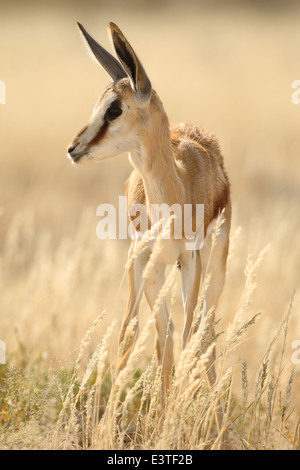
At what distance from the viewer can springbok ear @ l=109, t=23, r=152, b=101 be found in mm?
5355

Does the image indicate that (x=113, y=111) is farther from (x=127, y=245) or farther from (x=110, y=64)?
(x=127, y=245)

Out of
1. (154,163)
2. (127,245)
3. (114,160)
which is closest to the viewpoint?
(154,163)

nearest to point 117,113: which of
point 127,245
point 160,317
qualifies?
point 160,317

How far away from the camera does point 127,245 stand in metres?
14.6

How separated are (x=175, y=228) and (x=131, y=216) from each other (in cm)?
43

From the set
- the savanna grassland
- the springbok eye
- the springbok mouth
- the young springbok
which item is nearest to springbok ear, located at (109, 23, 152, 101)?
the young springbok

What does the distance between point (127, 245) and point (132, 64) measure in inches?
362

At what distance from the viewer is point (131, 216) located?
6.15 meters

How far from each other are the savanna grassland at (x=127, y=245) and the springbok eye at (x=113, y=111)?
1174mm

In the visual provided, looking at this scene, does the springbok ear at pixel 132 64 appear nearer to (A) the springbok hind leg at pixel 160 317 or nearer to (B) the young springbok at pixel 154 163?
(B) the young springbok at pixel 154 163

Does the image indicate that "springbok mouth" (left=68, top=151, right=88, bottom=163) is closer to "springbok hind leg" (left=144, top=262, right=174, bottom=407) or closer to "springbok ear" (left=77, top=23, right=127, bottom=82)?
"springbok ear" (left=77, top=23, right=127, bottom=82)

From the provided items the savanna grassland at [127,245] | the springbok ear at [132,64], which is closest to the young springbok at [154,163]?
the springbok ear at [132,64]

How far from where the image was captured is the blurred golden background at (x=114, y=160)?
1003cm

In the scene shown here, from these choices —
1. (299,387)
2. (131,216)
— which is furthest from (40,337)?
(131,216)
